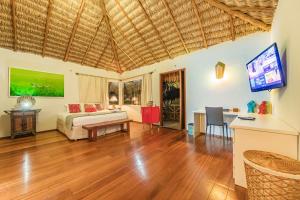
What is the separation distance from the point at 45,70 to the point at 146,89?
3.84m

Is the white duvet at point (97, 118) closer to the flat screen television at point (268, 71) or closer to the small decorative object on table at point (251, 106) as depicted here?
the small decorative object on table at point (251, 106)

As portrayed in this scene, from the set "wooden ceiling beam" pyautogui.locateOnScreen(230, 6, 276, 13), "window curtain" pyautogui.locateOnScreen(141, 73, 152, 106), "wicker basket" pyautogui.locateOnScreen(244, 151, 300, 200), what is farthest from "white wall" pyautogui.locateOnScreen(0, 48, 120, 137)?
"wicker basket" pyautogui.locateOnScreen(244, 151, 300, 200)

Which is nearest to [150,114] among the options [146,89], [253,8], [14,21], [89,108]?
[146,89]

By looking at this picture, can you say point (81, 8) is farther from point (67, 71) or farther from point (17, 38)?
point (67, 71)

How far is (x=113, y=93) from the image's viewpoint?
725cm

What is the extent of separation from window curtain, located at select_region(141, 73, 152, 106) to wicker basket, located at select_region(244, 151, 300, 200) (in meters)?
4.90

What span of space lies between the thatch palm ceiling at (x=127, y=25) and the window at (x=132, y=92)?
1.57 metres

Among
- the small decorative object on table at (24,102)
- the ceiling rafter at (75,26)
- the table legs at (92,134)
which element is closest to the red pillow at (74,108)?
the small decorative object on table at (24,102)

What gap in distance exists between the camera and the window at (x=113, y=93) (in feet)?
23.3

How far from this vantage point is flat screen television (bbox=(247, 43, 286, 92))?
172cm

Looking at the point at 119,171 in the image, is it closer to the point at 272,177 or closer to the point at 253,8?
the point at 272,177

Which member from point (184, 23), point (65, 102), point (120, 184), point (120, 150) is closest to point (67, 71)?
point (65, 102)

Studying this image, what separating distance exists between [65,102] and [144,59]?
366 centimetres

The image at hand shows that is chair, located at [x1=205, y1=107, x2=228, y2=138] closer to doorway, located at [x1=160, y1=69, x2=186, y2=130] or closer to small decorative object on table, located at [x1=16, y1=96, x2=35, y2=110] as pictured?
doorway, located at [x1=160, y1=69, x2=186, y2=130]
